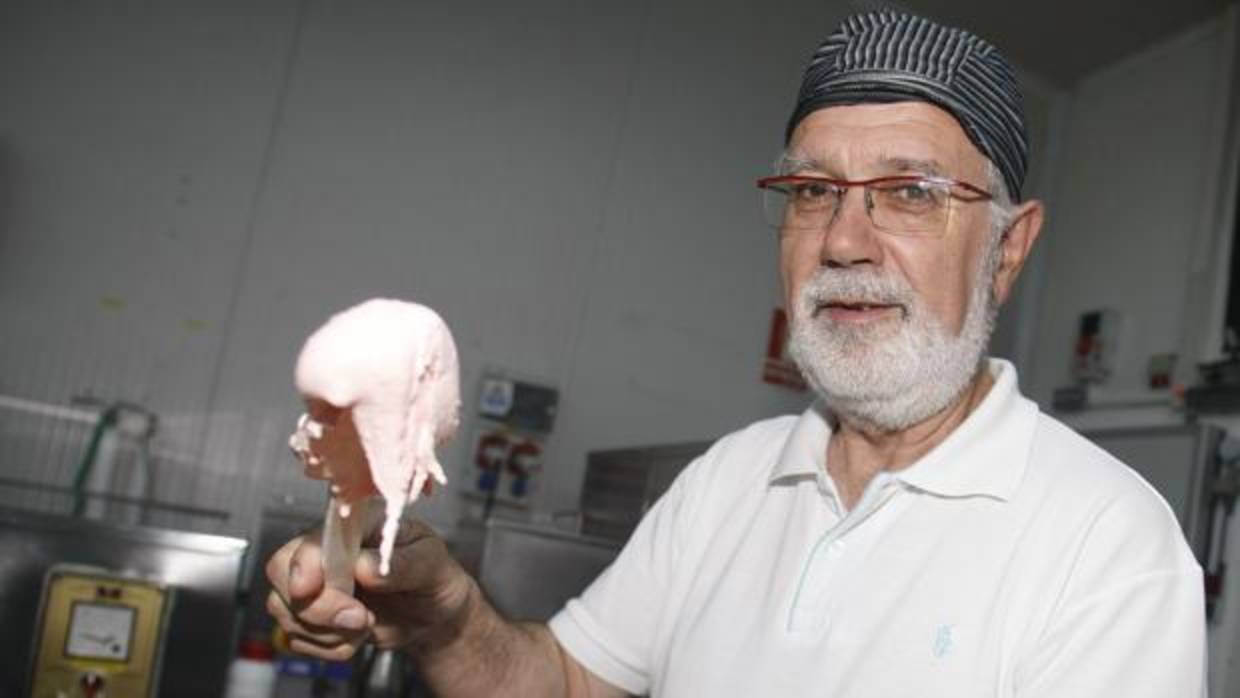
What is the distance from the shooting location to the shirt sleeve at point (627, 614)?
Answer: 1440 mm

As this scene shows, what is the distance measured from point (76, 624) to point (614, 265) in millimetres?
2294

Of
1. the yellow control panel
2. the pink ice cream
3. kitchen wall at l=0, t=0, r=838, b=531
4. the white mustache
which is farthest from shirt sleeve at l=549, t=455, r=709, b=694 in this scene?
kitchen wall at l=0, t=0, r=838, b=531

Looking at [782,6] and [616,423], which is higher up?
[782,6]

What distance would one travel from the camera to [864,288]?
1314 millimetres

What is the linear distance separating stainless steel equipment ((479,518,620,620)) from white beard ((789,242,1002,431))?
113 cm

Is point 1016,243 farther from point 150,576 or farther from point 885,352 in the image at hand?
point 150,576

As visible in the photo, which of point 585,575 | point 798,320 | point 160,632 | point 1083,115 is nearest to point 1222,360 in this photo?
point 1083,115

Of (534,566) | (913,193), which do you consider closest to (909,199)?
(913,193)

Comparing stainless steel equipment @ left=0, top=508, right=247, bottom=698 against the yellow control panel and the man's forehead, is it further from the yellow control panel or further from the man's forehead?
the man's forehead

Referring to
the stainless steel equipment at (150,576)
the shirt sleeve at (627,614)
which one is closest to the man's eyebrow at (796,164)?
the shirt sleeve at (627,614)

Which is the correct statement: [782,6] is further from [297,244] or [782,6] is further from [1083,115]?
[297,244]

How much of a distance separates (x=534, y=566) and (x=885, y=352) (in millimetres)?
1254

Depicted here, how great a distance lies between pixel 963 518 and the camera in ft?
3.99

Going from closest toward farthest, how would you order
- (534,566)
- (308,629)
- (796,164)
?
(308,629) < (796,164) < (534,566)
